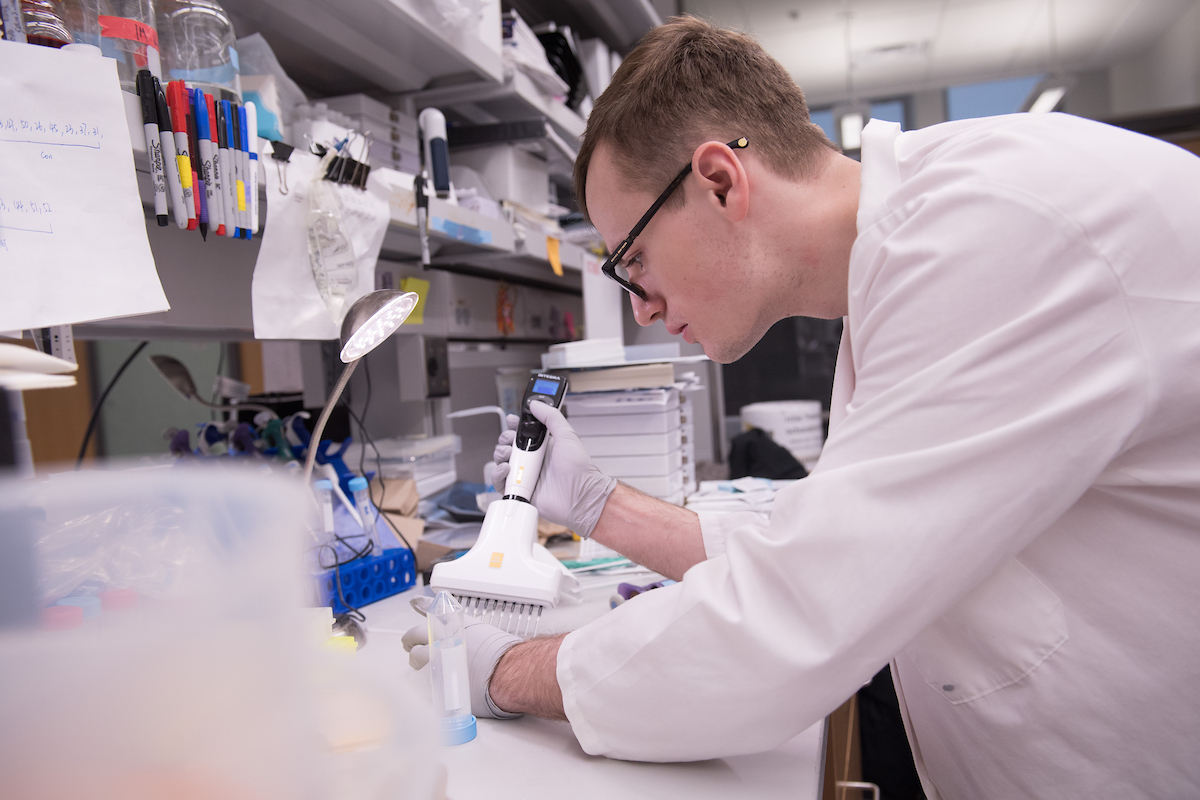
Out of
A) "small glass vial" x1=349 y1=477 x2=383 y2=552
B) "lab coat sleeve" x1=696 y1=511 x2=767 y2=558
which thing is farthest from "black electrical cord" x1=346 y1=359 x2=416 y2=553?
"lab coat sleeve" x1=696 y1=511 x2=767 y2=558

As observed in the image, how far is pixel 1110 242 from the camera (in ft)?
1.89

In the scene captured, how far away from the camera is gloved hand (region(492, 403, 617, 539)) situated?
117 cm

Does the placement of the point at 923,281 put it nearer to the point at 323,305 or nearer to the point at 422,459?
the point at 323,305

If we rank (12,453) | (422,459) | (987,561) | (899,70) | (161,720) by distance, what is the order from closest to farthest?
(161,720), (12,453), (987,561), (422,459), (899,70)

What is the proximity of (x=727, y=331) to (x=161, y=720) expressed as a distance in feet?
2.70

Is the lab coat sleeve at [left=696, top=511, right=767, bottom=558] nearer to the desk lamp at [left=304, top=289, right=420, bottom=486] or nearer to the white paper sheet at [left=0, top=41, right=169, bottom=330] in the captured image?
the desk lamp at [left=304, top=289, right=420, bottom=486]

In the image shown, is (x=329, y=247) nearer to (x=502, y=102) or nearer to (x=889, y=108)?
(x=502, y=102)

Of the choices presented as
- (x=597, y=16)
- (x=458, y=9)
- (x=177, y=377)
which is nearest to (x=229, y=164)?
(x=458, y=9)

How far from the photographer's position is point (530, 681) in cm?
73

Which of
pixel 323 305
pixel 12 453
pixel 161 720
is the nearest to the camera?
pixel 161 720

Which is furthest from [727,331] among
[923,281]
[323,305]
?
[323,305]

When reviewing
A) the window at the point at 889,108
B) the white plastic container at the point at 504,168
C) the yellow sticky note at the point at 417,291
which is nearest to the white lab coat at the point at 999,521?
the yellow sticky note at the point at 417,291

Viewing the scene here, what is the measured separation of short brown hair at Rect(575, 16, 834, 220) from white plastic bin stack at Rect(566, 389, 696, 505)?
0.82 m

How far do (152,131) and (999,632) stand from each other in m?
0.98
